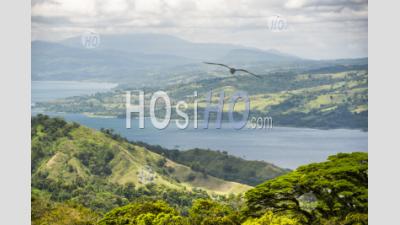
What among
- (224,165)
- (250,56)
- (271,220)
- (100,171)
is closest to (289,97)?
(250,56)

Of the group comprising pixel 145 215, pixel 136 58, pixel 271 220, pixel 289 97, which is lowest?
pixel 145 215

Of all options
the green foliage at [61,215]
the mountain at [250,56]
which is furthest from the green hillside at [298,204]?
the mountain at [250,56]

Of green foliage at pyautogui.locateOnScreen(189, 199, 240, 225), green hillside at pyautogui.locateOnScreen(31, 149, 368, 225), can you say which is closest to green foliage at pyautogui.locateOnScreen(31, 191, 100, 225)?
green hillside at pyautogui.locateOnScreen(31, 149, 368, 225)

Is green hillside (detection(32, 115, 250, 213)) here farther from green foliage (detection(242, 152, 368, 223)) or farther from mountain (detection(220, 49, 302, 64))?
green foliage (detection(242, 152, 368, 223))

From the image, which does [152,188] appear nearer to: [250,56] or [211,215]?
[250,56]

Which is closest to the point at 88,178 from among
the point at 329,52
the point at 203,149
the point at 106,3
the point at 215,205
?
the point at 203,149
